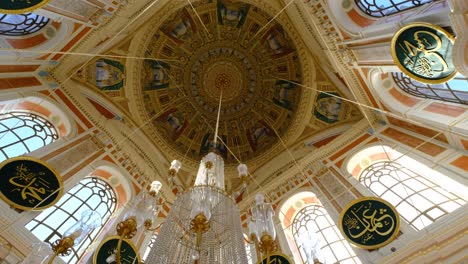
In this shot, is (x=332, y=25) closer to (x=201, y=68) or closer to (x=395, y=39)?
(x=395, y=39)

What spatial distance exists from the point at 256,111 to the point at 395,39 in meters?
8.15

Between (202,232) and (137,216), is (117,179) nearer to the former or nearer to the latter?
(137,216)

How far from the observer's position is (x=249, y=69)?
1266 cm

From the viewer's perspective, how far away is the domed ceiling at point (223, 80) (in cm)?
1138

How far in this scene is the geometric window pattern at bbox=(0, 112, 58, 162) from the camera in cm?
721

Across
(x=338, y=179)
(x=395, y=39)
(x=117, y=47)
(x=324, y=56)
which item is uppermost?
(x=117, y=47)

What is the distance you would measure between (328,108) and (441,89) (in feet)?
14.9

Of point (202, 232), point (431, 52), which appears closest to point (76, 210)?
point (202, 232)

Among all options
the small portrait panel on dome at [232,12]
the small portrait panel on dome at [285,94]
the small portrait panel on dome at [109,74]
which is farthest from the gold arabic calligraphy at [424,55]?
the small portrait panel on dome at [109,74]

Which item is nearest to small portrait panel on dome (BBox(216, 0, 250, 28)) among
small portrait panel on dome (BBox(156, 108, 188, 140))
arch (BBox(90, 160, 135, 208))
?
small portrait panel on dome (BBox(156, 108, 188, 140))

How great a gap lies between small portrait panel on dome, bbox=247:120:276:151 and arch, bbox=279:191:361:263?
3828 mm

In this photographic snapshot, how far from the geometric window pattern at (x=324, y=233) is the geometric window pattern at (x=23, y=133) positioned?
6.90 m

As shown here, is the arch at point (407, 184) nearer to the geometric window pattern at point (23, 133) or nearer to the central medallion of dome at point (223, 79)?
the central medallion of dome at point (223, 79)

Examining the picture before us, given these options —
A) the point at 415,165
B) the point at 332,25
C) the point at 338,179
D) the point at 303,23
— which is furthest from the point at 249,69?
the point at 415,165
